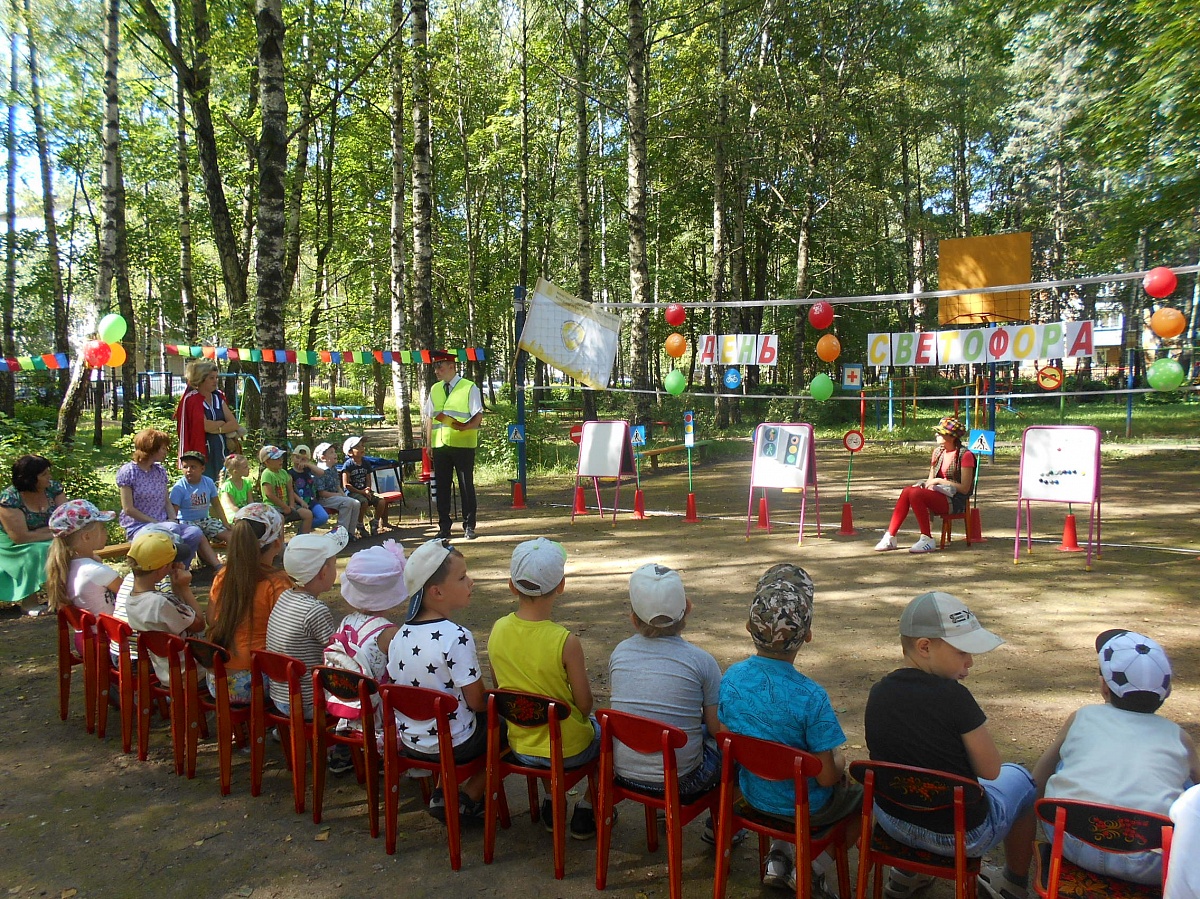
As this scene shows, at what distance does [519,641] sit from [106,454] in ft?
65.9

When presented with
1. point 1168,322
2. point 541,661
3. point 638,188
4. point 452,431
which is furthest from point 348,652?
point 638,188

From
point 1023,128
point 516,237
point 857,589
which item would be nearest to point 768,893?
point 857,589

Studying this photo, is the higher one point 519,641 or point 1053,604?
point 519,641

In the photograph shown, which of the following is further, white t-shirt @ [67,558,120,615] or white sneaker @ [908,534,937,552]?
white sneaker @ [908,534,937,552]

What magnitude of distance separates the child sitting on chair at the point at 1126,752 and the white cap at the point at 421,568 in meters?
2.20

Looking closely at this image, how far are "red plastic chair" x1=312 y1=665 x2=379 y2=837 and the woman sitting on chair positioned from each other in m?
5.97

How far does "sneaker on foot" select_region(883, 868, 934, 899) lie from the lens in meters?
2.79

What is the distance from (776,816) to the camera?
2.63 m

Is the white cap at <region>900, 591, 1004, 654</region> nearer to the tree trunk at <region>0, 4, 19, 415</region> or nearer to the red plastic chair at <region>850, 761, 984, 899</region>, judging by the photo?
the red plastic chair at <region>850, 761, 984, 899</region>

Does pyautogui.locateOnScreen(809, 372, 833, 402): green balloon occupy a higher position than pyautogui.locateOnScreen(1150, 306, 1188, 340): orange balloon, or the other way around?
pyautogui.locateOnScreen(1150, 306, 1188, 340): orange balloon

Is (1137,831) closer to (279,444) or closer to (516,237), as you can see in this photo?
(279,444)

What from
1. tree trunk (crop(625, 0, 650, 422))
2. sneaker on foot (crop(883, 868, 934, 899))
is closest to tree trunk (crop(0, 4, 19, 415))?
tree trunk (crop(625, 0, 650, 422))

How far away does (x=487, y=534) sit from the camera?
920cm

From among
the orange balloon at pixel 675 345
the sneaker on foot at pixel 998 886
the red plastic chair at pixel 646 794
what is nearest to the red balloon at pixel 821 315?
the orange balloon at pixel 675 345
